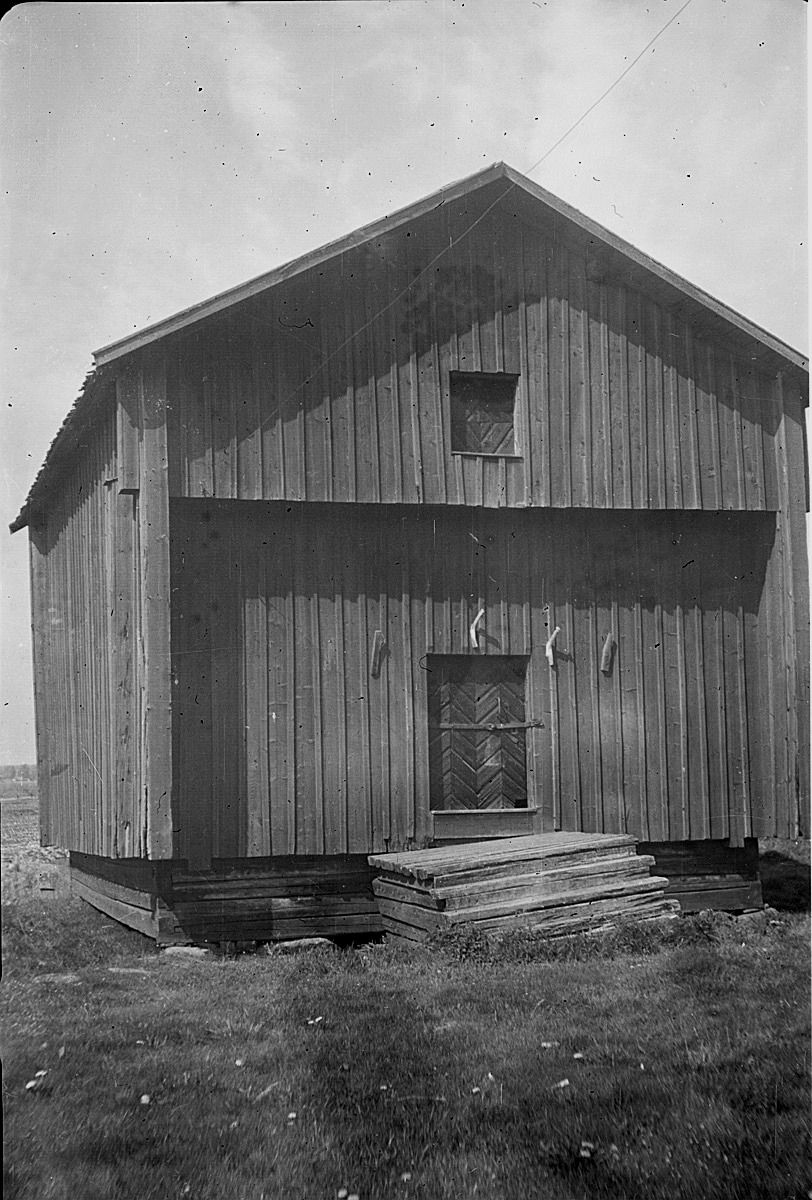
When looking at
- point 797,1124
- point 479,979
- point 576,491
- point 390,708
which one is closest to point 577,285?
point 576,491

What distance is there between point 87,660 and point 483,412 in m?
5.26

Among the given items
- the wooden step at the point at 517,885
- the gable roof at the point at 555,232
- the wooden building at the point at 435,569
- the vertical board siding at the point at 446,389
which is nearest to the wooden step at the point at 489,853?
the wooden step at the point at 517,885

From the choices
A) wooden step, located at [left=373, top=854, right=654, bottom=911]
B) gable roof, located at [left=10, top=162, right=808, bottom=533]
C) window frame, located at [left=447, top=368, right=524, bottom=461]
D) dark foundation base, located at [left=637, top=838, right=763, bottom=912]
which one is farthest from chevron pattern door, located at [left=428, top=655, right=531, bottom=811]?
gable roof, located at [left=10, top=162, right=808, bottom=533]

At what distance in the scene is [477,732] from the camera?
11977 millimetres

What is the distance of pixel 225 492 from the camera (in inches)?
435

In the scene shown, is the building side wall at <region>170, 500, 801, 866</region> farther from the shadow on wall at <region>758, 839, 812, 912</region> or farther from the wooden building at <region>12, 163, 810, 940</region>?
the shadow on wall at <region>758, 839, 812, 912</region>

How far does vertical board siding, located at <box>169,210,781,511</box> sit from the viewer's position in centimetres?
1110

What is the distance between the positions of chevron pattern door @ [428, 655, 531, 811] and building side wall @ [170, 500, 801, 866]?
0.17 meters

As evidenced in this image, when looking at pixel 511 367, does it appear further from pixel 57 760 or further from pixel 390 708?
pixel 57 760

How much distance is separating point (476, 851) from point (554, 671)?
2.29 meters

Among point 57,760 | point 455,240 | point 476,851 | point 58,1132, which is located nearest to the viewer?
point 58,1132

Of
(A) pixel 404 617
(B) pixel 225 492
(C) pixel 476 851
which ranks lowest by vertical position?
(C) pixel 476 851

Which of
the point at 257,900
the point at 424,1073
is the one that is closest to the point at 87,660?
the point at 257,900

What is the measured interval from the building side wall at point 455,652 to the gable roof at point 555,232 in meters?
1.68
